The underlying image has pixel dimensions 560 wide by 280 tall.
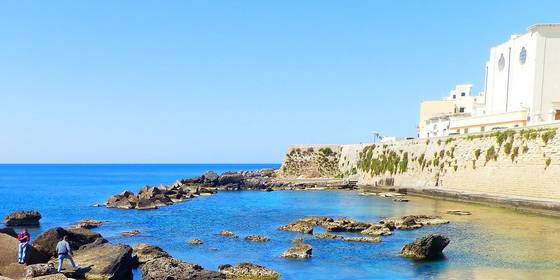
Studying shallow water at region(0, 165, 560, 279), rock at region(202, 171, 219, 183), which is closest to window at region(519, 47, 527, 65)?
shallow water at region(0, 165, 560, 279)

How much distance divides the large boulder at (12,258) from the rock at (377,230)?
18.4 m

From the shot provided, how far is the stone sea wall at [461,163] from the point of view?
42.4 m

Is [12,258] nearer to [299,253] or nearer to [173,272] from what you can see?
[173,272]

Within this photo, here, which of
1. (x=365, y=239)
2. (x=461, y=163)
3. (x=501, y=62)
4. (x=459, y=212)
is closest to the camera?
(x=365, y=239)

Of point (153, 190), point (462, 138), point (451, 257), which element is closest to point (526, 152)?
point (462, 138)

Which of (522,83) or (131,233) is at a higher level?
(522,83)

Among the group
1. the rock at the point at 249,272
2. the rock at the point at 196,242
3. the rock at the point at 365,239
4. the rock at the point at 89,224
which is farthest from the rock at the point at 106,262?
the rock at the point at 89,224

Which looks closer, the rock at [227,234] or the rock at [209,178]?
the rock at [227,234]

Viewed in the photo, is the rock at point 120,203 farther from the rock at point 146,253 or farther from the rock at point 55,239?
the rock at point 146,253

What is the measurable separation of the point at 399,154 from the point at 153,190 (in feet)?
116

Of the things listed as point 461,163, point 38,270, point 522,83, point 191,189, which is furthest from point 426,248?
point 191,189

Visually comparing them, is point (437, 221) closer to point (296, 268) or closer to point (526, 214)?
point (526, 214)

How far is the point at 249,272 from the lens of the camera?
64.4 feet

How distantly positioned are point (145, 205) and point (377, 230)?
89.5 feet
